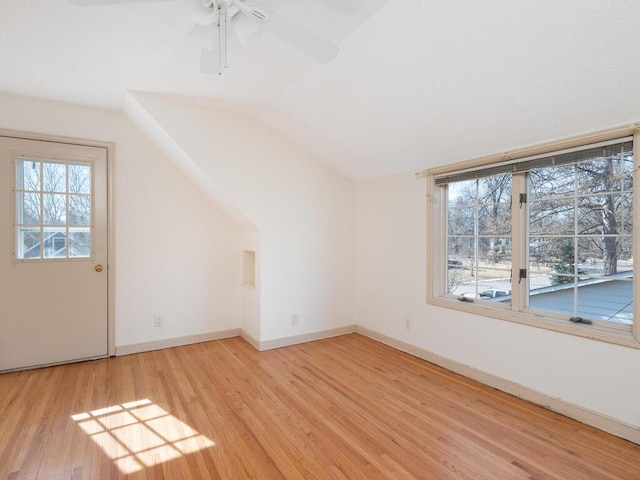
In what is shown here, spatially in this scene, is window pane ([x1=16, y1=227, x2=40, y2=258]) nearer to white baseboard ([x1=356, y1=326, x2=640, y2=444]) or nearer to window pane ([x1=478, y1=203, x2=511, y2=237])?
white baseboard ([x1=356, y1=326, x2=640, y2=444])

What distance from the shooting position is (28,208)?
321 cm

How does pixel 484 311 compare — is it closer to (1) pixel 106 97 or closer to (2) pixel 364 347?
(2) pixel 364 347

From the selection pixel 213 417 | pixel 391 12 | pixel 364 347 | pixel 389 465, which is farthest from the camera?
pixel 364 347

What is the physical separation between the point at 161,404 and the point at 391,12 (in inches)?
124

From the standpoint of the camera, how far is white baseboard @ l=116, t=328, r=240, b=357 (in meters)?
3.59

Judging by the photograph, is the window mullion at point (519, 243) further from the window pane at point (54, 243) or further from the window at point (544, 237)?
Result: the window pane at point (54, 243)

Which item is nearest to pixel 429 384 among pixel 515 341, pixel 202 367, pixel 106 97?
pixel 515 341

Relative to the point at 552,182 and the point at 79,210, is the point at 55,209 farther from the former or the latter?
the point at 552,182

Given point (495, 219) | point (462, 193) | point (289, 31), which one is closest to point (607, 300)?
point (495, 219)

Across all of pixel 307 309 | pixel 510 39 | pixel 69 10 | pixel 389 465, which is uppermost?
pixel 69 10

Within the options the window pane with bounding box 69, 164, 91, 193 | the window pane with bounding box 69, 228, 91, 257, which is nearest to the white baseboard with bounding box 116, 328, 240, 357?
the window pane with bounding box 69, 228, 91, 257

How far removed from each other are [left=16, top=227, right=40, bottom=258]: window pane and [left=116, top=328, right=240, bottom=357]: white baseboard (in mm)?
1235

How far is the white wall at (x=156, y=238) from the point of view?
3461 mm

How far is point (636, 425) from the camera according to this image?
2.08m
